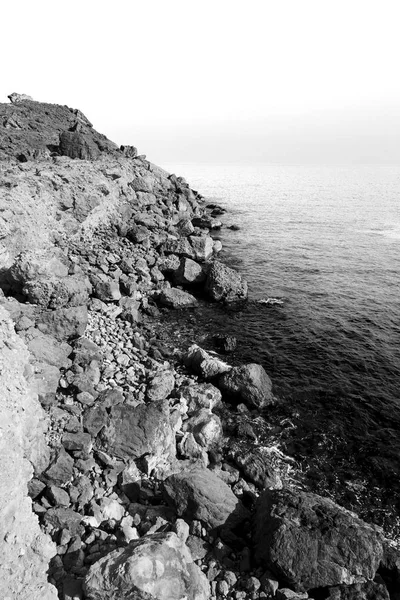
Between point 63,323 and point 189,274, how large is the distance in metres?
18.4

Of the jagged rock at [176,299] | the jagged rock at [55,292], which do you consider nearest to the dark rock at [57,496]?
the jagged rock at [55,292]

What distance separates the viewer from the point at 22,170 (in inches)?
1928

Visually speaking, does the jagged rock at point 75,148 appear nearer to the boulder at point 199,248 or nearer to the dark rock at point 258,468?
the boulder at point 199,248

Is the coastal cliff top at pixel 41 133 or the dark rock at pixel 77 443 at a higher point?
the coastal cliff top at pixel 41 133

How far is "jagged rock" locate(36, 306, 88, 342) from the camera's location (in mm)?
24734

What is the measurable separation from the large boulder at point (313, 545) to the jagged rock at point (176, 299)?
935 inches

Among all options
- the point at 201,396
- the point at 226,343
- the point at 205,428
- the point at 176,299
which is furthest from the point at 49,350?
the point at 176,299

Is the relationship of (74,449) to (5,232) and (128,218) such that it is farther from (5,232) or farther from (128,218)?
(128,218)

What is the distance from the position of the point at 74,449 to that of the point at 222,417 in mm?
9879

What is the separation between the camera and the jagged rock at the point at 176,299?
3616 centimetres

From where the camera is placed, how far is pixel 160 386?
75.4 feet

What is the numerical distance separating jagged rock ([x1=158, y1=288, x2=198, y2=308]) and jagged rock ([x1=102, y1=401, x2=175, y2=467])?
17523 millimetres

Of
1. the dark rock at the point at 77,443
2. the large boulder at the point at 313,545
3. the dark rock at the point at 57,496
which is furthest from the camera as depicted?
the dark rock at the point at 77,443

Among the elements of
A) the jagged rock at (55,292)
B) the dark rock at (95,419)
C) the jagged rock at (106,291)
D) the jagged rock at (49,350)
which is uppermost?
the jagged rock at (55,292)
